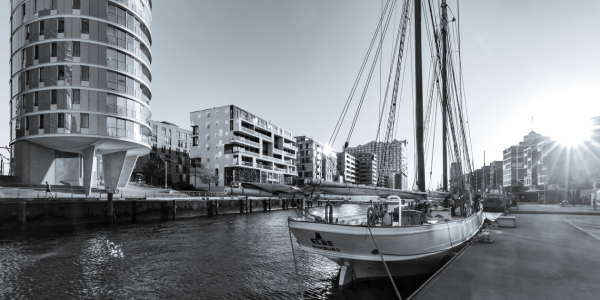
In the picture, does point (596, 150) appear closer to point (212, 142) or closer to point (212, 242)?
point (212, 242)

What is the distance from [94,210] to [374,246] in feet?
106

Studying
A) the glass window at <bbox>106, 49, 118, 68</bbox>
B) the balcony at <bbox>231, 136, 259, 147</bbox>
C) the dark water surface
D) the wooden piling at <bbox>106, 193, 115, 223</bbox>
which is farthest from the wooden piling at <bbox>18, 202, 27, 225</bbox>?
the balcony at <bbox>231, 136, 259, 147</bbox>

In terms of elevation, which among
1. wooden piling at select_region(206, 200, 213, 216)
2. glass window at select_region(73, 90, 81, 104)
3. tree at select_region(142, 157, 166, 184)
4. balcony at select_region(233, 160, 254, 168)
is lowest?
wooden piling at select_region(206, 200, 213, 216)

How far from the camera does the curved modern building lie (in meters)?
34.1

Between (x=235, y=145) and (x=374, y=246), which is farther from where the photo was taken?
(x=235, y=145)

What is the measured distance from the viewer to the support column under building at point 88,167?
3556cm

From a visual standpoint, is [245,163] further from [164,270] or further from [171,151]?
[164,270]

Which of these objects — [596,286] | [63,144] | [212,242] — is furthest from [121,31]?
[596,286]

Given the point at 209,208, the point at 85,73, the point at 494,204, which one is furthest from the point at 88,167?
the point at 494,204

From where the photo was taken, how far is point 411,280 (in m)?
10.3

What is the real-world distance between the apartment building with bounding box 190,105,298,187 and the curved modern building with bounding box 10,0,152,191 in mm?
34198

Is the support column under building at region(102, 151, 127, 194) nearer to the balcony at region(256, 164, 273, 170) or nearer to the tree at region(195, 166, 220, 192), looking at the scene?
the tree at region(195, 166, 220, 192)

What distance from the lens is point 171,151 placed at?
9131cm

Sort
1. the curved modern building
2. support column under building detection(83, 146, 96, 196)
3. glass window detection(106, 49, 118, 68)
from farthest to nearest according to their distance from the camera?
glass window detection(106, 49, 118, 68)
support column under building detection(83, 146, 96, 196)
the curved modern building
